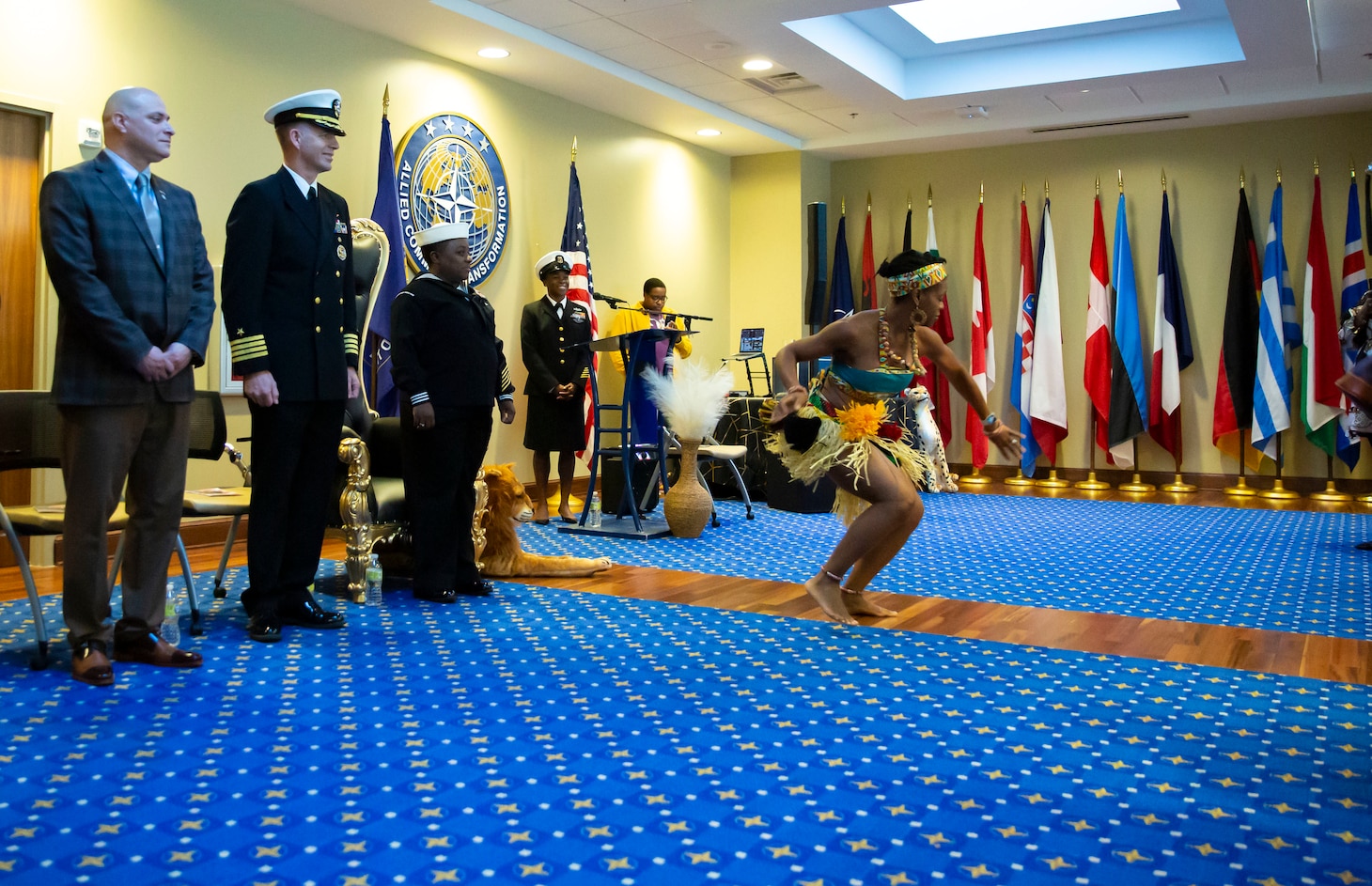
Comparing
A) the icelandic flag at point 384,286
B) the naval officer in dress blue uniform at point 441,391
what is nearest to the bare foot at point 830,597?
the naval officer in dress blue uniform at point 441,391

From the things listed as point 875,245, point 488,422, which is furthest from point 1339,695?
point 875,245

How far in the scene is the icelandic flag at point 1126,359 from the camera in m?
9.88

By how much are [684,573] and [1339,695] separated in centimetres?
279

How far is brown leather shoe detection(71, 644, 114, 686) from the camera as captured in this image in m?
3.13

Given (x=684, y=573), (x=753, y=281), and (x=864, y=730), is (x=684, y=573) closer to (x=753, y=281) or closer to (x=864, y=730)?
(x=864, y=730)

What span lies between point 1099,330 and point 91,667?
8760 mm

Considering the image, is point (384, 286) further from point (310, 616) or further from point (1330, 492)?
point (1330, 492)

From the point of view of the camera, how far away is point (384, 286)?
7059 mm

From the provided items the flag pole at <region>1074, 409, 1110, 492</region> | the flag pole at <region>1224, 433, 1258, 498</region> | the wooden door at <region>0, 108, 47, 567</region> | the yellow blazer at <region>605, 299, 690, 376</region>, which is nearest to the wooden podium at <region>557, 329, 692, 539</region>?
the yellow blazer at <region>605, 299, 690, 376</region>

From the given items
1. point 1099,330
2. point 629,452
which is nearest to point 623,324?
point 629,452

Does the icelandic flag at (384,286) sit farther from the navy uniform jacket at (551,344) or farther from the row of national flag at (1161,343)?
the row of national flag at (1161,343)

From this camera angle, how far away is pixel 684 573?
5.29 m

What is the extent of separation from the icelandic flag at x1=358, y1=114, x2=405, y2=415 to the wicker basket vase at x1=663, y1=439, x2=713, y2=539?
1.66 metres

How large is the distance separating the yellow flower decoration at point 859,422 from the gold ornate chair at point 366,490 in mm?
1860
